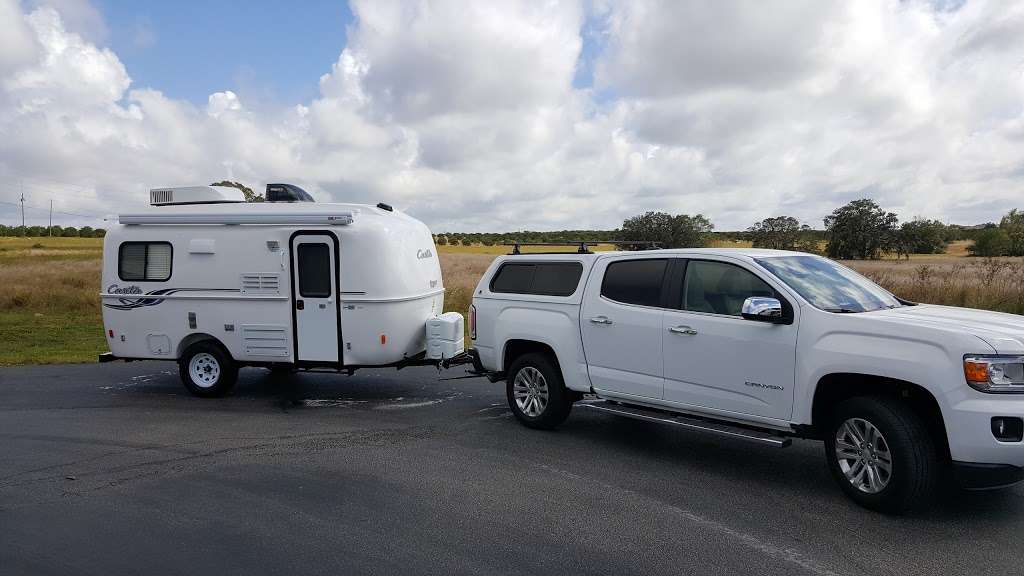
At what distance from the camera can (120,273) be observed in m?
9.91

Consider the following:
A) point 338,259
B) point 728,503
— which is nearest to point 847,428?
point 728,503

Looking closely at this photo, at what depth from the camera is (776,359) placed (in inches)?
231

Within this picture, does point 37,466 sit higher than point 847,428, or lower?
lower

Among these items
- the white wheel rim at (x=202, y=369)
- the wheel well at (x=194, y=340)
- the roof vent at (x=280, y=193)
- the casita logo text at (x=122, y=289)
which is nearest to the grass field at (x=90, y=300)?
the casita logo text at (x=122, y=289)

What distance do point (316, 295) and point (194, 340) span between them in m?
1.91

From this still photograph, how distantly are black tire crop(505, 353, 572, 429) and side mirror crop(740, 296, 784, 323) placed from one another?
2471mm

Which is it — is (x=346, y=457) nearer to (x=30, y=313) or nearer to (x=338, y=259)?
(x=338, y=259)

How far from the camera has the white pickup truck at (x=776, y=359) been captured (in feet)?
16.1

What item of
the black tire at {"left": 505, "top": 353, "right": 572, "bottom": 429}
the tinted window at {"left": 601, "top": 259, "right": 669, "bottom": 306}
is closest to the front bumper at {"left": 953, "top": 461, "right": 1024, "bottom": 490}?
the tinted window at {"left": 601, "top": 259, "right": 669, "bottom": 306}

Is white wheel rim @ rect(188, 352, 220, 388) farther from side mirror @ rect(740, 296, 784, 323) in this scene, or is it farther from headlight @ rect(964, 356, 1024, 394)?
headlight @ rect(964, 356, 1024, 394)

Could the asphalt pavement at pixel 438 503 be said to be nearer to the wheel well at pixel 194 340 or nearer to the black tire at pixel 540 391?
the black tire at pixel 540 391

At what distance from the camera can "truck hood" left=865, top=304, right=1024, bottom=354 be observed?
489 centimetres

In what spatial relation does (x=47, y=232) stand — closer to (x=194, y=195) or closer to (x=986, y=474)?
(x=194, y=195)

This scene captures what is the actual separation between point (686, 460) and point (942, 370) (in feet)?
7.97
